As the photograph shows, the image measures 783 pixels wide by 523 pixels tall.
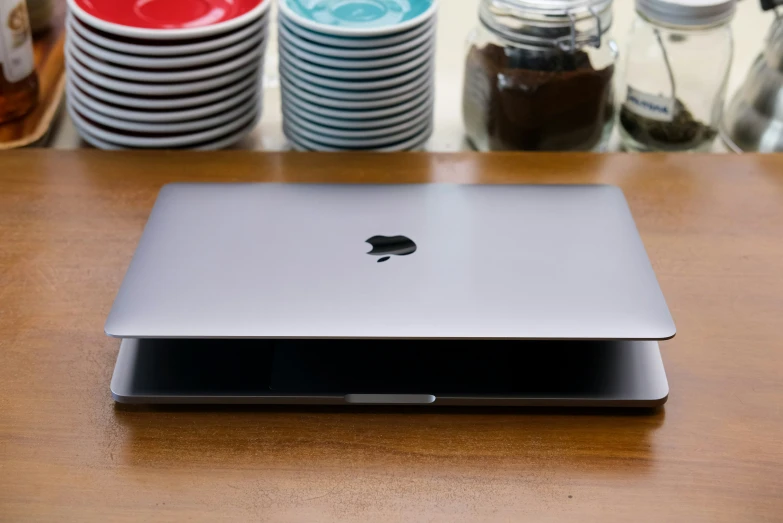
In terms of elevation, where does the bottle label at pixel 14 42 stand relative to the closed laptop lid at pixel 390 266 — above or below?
above

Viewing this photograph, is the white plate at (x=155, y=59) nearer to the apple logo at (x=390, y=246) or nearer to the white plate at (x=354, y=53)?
the white plate at (x=354, y=53)

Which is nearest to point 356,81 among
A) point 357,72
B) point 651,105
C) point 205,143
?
point 357,72

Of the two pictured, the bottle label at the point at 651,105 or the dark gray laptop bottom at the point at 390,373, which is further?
the bottle label at the point at 651,105

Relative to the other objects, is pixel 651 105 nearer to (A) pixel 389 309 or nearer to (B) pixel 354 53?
(B) pixel 354 53

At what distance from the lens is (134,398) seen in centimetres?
61

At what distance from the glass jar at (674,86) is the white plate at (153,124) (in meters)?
0.42

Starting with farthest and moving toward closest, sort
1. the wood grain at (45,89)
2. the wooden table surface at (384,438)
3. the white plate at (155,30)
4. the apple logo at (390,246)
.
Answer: the wood grain at (45,89) < the white plate at (155,30) < the apple logo at (390,246) < the wooden table surface at (384,438)

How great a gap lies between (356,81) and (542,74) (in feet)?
0.60

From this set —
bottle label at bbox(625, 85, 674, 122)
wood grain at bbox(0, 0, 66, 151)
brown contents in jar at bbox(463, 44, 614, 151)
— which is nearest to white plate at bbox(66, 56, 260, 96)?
wood grain at bbox(0, 0, 66, 151)

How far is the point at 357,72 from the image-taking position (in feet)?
2.75

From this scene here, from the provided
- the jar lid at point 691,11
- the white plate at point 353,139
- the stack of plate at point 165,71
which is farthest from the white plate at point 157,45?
the jar lid at point 691,11

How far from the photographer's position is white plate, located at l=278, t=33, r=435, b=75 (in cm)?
83

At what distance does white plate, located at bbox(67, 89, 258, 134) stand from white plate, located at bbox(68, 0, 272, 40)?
0.28 feet

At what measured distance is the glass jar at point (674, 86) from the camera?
90cm
